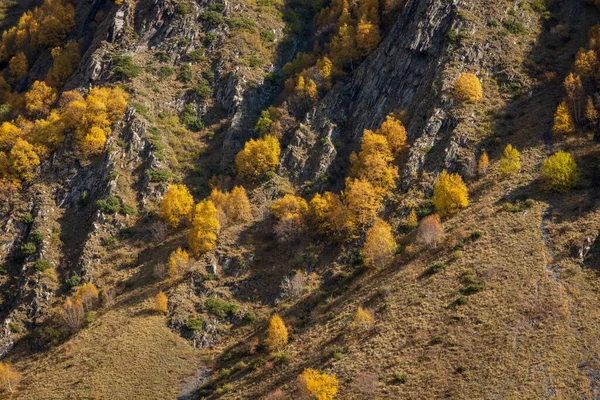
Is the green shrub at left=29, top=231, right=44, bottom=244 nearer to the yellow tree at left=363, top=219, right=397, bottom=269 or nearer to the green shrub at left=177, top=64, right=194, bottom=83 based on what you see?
the green shrub at left=177, top=64, right=194, bottom=83

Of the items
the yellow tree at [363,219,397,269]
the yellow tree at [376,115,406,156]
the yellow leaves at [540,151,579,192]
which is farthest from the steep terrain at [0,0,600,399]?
the yellow tree at [376,115,406,156]

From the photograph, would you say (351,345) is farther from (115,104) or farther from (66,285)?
(115,104)

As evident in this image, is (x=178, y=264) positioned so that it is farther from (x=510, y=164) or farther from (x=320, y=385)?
(x=510, y=164)

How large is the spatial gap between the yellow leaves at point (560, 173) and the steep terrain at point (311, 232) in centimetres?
107

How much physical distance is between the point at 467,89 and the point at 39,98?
71014 millimetres

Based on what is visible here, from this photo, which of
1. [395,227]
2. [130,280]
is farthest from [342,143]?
[130,280]

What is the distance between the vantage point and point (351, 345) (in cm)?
5500

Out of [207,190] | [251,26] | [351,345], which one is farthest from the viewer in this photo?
[251,26]

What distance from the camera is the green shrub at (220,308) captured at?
6456cm

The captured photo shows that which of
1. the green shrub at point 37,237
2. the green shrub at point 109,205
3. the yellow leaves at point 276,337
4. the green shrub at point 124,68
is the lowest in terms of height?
the yellow leaves at point 276,337

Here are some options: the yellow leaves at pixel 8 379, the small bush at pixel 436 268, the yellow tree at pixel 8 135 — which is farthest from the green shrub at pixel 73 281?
the small bush at pixel 436 268

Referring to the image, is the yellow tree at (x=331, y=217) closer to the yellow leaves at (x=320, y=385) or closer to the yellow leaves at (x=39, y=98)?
the yellow leaves at (x=320, y=385)

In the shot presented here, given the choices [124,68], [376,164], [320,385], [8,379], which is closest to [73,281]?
[8,379]

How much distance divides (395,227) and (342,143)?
1943 centimetres
